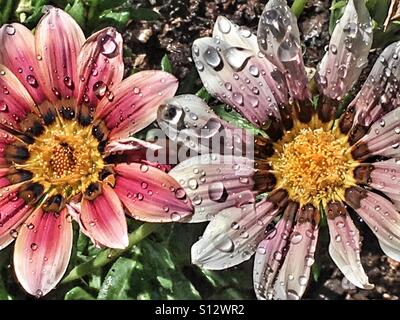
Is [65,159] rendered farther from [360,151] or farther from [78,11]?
[360,151]

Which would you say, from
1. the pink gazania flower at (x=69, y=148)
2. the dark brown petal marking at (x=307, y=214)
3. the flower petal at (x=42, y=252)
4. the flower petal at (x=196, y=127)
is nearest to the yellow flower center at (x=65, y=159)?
the pink gazania flower at (x=69, y=148)

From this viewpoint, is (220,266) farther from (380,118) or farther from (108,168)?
(380,118)

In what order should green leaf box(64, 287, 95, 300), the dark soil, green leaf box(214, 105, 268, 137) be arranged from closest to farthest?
green leaf box(214, 105, 268, 137) < green leaf box(64, 287, 95, 300) < the dark soil

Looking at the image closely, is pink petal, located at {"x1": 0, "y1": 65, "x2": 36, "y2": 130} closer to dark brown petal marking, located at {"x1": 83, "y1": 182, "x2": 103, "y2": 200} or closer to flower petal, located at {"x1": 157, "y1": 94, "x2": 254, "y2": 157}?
dark brown petal marking, located at {"x1": 83, "y1": 182, "x2": 103, "y2": 200}

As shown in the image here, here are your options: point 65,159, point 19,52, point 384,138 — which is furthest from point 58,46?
point 384,138

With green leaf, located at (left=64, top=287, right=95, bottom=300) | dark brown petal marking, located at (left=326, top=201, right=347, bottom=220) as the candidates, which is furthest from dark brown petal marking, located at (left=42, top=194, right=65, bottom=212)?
dark brown petal marking, located at (left=326, top=201, right=347, bottom=220)

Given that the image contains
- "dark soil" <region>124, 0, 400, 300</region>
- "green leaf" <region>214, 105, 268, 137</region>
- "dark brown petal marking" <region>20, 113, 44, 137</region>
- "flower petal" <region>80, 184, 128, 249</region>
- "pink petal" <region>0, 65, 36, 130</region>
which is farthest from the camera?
"dark soil" <region>124, 0, 400, 300</region>
